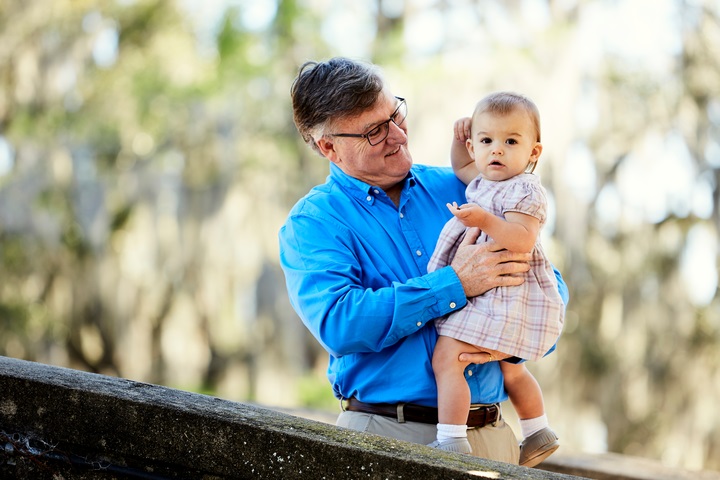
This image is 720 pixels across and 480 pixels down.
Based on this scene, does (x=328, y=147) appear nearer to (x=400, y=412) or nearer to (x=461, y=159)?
(x=461, y=159)

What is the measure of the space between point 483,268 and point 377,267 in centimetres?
34

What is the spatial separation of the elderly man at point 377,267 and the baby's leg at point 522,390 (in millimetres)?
46

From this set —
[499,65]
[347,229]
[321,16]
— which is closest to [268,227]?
[321,16]

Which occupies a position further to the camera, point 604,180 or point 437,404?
point 604,180

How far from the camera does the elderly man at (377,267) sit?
9.51 ft

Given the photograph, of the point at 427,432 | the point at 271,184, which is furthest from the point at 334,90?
the point at 271,184

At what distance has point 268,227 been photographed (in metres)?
15.1

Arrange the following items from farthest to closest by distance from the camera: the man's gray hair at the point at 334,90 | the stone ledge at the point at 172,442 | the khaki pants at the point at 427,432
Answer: the man's gray hair at the point at 334,90
the khaki pants at the point at 427,432
the stone ledge at the point at 172,442

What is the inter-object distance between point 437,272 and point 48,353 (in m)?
14.0

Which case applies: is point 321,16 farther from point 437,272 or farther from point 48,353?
point 437,272

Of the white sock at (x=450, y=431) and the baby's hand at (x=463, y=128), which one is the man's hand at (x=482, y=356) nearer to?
the white sock at (x=450, y=431)

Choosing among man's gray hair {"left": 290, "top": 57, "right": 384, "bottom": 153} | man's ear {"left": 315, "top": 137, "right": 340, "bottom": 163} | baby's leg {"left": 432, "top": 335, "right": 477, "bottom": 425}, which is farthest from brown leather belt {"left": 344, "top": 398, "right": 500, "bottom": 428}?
man's gray hair {"left": 290, "top": 57, "right": 384, "bottom": 153}

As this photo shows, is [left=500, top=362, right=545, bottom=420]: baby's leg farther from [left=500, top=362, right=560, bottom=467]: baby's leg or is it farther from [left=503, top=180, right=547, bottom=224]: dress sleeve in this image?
[left=503, top=180, right=547, bottom=224]: dress sleeve

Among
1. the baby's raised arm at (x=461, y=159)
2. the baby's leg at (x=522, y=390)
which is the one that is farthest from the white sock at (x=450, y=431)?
the baby's raised arm at (x=461, y=159)
